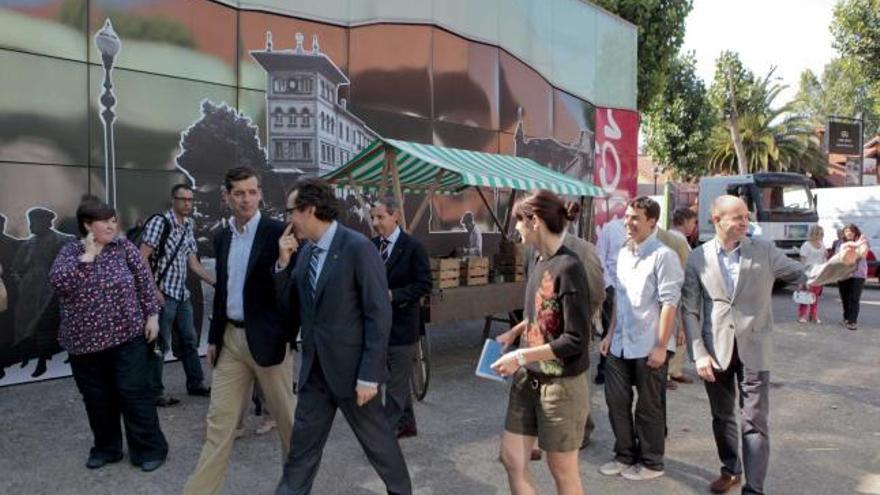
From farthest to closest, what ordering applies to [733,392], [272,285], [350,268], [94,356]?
[94,356] → [733,392] → [272,285] → [350,268]

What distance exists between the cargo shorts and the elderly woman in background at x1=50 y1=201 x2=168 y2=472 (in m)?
2.56

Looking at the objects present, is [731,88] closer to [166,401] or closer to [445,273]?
[445,273]

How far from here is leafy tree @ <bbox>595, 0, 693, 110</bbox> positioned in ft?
58.0

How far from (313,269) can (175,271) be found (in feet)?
10.6

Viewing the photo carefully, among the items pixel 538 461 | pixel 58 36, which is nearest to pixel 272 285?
pixel 538 461

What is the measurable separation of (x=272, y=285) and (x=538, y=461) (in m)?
2.17

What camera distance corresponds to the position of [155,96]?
7660 millimetres

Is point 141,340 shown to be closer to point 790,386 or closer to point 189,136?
→ point 189,136

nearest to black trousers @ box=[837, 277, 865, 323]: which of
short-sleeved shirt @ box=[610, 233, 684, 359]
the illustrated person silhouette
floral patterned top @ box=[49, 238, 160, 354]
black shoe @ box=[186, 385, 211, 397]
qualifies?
short-sleeved shirt @ box=[610, 233, 684, 359]

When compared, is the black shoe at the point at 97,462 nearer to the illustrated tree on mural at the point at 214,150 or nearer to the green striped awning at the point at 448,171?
the green striped awning at the point at 448,171

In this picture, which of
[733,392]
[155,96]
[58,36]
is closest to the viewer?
[733,392]

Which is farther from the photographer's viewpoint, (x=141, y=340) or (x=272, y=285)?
(x=141, y=340)

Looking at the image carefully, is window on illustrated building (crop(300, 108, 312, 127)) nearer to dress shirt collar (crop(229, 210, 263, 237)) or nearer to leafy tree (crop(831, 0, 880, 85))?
dress shirt collar (crop(229, 210, 263, 237))

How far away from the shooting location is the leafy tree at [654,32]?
17.7 metres
